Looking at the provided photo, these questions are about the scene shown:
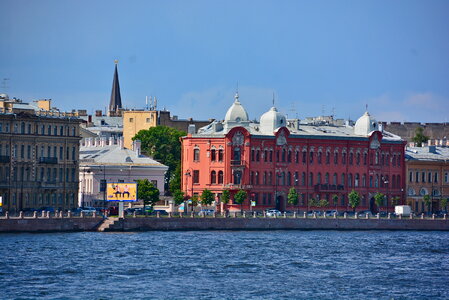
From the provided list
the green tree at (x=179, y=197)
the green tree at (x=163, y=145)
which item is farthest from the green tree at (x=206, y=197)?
the green tree at (x=163, y=145)

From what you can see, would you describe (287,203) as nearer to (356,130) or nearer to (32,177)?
(356,130)

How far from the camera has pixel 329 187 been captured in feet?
470

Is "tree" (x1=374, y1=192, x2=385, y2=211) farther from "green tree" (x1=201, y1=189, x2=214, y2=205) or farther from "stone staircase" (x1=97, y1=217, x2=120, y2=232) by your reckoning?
"stone staircase" (x1=97, y1=217, x2=120, y2=232)

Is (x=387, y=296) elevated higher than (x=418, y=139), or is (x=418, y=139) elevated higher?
(x=418, y=139)

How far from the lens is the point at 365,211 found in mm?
143750

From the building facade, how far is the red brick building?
2006mm

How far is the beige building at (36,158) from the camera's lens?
119750mm

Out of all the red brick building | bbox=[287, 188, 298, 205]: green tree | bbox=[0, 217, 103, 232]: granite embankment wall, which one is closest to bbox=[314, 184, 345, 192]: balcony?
the red brick building

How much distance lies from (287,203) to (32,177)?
30.3m

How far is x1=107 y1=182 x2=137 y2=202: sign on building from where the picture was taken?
4712 inches

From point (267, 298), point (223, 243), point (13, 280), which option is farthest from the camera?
point (223, 243)

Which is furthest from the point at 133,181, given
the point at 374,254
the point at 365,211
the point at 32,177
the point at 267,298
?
the point at 267,298

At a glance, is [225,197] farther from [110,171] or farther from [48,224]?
[48,224]

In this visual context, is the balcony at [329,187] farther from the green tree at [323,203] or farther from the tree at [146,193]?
the tree at [146,193]
